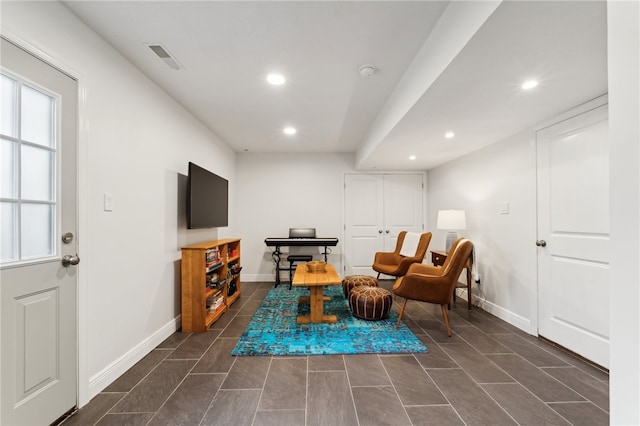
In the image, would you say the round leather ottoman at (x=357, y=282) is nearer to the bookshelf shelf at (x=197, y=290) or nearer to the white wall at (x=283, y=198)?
the white wall at (x=283, y=198)

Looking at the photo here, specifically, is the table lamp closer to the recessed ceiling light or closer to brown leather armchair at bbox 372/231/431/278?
brown leather armchair at bbox 372/231/431/278

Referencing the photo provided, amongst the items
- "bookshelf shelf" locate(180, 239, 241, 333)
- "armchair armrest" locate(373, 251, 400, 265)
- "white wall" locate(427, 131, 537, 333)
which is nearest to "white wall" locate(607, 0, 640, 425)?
"white wall" locate(427, 131, 537, 333)

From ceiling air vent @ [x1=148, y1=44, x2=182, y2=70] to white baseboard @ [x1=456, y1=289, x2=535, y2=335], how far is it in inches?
155

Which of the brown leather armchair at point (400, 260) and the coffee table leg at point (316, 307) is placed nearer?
the coffee table leg at point (316, 307)

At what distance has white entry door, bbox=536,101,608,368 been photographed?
1.99 m

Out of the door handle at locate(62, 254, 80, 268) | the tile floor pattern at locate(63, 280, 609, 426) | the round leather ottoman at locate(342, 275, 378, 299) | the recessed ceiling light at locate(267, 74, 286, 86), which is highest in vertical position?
the recessed ceiling light at locate(267, 74, 286, 86)

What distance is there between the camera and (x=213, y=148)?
3674mm

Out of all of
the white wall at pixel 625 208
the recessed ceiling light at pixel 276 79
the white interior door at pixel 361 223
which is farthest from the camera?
the white interior door at pixel 361 223

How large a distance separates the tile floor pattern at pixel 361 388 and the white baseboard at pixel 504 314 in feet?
0.65

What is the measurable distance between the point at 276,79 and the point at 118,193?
4.97 feet

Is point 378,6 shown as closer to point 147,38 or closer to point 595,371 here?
point 147,38

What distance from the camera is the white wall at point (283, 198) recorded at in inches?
188

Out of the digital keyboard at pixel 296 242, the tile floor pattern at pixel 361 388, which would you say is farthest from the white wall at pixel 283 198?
the tile floor pattern at pixel 361 388

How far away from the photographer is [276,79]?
2.23 meters
